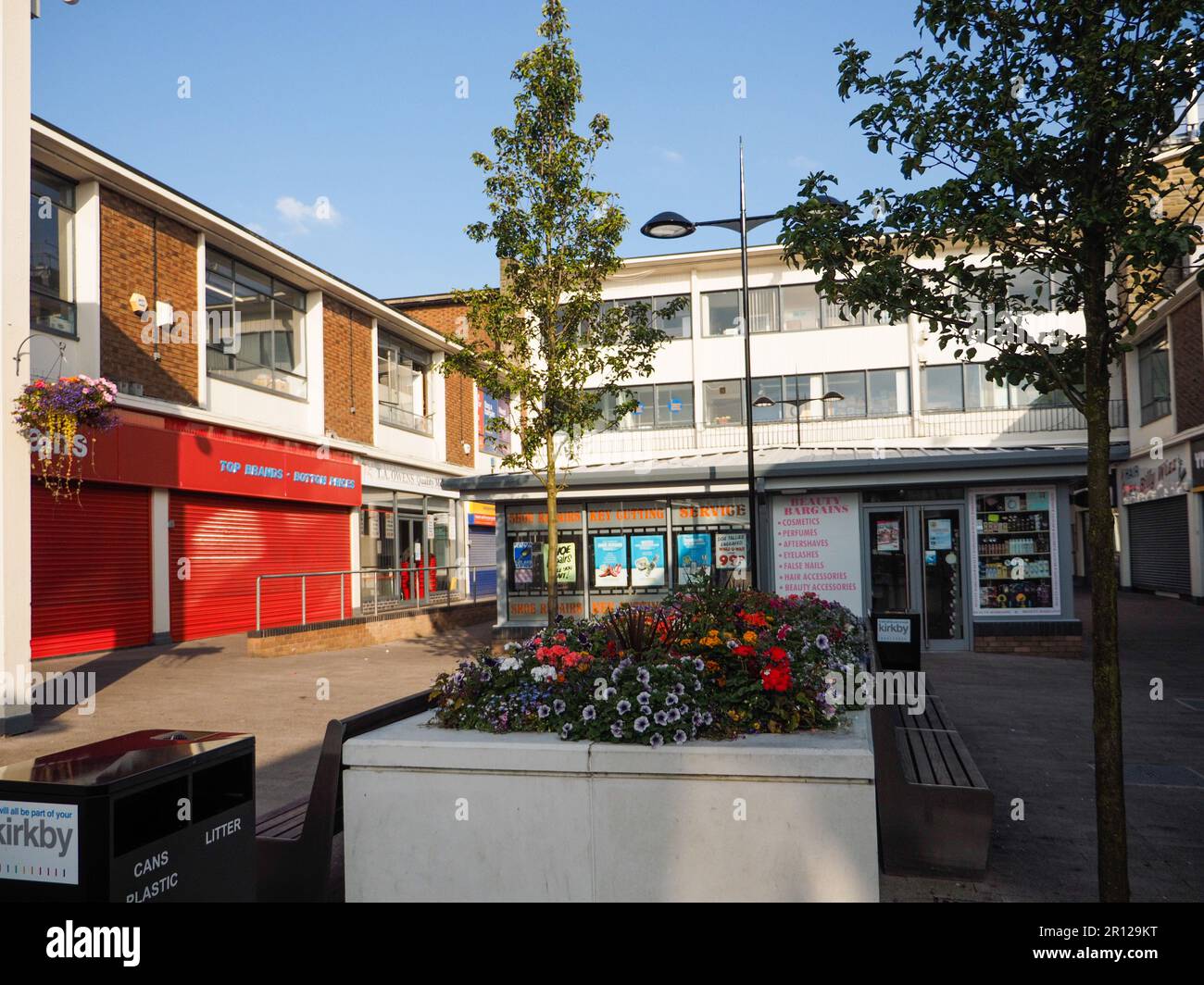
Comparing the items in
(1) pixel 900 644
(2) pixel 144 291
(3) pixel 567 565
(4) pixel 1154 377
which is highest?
(2) pixel 144 291

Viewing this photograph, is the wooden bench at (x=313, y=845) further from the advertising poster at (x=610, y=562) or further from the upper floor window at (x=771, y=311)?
the upper floor window at (x=771, y=311)

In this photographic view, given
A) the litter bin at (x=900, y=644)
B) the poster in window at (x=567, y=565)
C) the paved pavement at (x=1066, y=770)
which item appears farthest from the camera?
the poster in window at (x=567, y=565)

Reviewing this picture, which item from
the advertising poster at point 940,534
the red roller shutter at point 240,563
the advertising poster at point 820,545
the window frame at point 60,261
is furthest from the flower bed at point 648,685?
the red roller shutter at point 240,563

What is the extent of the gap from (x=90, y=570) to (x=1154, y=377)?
27.6 m

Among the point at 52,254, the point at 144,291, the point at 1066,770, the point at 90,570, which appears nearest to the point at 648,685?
the point at 1066,770

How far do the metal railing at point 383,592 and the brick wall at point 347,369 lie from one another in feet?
13.3

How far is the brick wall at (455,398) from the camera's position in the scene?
103 feet

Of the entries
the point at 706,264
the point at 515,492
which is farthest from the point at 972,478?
the point at 706,264

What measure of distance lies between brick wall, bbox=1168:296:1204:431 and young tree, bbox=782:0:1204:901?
22.5 metres

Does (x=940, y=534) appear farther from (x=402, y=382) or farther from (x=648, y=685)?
(x=402, y=382)

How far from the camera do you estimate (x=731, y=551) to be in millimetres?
15648

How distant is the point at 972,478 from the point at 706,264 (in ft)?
65.4

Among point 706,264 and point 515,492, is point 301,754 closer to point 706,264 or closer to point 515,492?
point 515,492

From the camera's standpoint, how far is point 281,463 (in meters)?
21.0
